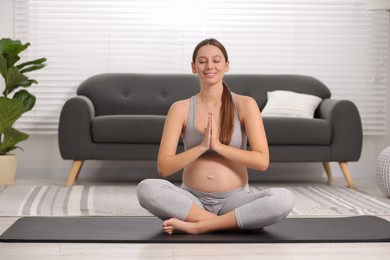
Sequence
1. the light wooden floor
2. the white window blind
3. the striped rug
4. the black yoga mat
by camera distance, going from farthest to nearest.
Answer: the white window blind < the striped rug < the black yoga mat < the light wooden floor

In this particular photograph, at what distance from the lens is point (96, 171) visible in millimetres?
6191

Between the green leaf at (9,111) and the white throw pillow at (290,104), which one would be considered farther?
the white throw pillow at (290,104)

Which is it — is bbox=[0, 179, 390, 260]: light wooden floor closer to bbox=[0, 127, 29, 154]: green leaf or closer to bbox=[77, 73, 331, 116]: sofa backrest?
bbox=[0, 127, 29, 154]: green leaf

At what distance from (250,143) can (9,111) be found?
275cm

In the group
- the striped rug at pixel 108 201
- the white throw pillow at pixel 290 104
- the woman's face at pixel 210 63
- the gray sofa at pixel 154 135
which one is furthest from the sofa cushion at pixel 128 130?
the woman's face at pixel 210 63

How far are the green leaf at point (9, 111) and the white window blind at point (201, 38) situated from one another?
664 millimetres

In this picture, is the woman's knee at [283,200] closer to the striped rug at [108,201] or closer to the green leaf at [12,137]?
the striped rug at [108,201]

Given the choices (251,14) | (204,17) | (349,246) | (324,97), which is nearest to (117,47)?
(204,17)

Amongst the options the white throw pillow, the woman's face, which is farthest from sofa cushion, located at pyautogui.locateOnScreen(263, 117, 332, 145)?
the woman's face

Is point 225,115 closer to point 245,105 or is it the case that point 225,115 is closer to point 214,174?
point 245,105

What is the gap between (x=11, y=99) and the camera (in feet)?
17.8

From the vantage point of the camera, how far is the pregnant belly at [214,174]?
10.4 ft

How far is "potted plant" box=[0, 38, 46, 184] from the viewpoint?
543cm

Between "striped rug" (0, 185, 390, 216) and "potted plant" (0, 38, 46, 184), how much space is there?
1.07 ft
